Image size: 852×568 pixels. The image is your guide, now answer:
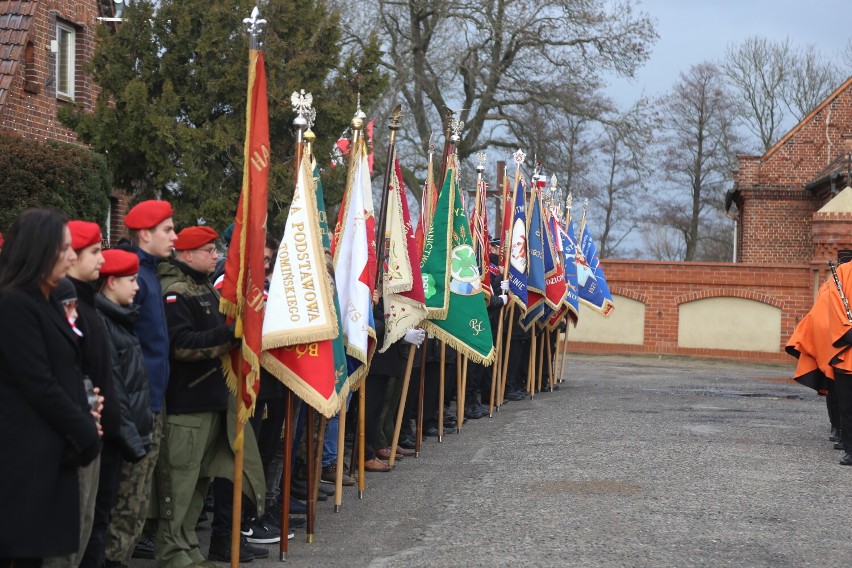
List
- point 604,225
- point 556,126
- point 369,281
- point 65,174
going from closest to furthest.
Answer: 1. point 369,281
2. point 65,174
3. point 556,126
4. point 604,225

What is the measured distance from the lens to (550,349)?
60.7ft

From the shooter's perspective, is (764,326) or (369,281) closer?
(369,281)

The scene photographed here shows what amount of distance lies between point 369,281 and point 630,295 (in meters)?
22.9

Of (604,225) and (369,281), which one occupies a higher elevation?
(604,225)

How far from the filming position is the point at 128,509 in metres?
5.99

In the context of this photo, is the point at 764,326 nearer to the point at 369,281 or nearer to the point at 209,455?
the point at 369,281

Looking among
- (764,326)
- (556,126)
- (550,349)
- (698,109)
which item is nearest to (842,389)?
(550,349)

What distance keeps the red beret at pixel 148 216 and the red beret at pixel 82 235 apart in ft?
2.60

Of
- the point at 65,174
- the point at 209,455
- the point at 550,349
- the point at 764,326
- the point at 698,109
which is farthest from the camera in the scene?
the point at 698,109

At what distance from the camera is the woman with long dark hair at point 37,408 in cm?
459

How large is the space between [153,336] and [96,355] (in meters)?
1.00

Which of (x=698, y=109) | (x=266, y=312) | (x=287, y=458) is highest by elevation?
(x=698, y=109)

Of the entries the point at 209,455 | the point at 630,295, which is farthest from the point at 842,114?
the point at 209,455

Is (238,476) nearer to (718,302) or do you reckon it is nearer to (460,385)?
(460,385)
